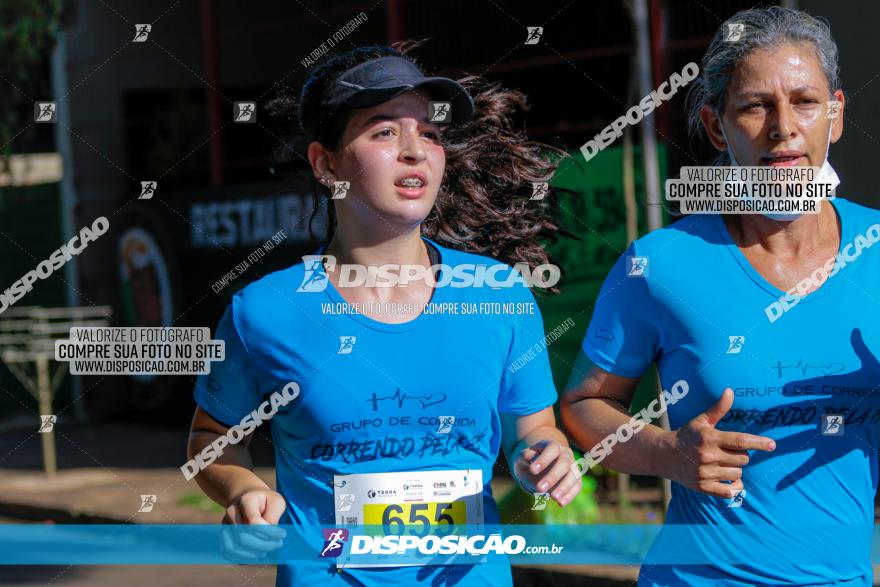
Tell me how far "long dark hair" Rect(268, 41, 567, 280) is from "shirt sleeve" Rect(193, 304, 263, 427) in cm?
46

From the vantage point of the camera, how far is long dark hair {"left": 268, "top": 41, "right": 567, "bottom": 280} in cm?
321

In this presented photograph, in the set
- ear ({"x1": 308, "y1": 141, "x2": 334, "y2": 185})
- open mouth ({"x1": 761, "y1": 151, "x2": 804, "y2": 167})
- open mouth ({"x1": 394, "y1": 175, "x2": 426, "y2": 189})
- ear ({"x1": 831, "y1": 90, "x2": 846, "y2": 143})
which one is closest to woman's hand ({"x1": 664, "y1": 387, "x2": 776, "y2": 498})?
open mouth ({"x1": 761, "y1": 151, "x2": 804, "y2": 167})

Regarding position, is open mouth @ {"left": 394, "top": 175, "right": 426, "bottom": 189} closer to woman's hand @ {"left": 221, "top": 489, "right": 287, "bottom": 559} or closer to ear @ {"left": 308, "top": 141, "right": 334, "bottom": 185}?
ear @ {"left": 308, "top": 141, "right": 334, "bottom": 185}

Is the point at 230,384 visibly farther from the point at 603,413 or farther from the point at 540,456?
the point at 603,413

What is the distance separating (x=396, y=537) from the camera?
9.23ft

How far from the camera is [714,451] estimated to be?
2.45 metres

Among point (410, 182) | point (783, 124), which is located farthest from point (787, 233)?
point (410, 182)

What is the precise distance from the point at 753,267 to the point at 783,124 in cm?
32

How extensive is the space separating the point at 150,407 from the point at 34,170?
2.44 metres

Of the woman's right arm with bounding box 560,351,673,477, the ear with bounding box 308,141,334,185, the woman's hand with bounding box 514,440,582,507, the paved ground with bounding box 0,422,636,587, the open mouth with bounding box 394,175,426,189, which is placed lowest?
the paved ground with bounding box 0,422,636,587

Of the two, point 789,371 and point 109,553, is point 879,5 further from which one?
point 109,553

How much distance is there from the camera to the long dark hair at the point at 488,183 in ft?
10.5

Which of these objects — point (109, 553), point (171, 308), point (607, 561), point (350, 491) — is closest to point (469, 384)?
point (350, 491)

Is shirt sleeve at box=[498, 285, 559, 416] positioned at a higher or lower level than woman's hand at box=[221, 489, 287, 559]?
higher
